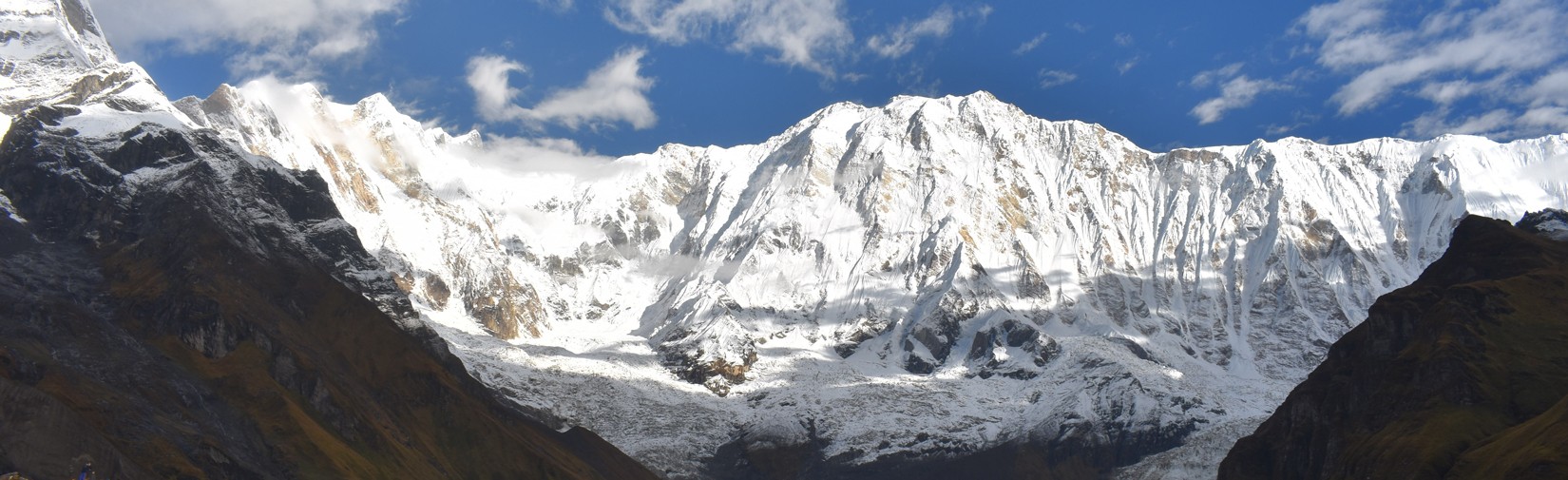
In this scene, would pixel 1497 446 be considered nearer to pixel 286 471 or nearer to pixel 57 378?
pixel 286 471

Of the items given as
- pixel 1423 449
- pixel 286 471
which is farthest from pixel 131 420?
pixel 1423 449

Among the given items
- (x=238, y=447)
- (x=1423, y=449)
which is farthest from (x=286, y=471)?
(x=1423, y=449)

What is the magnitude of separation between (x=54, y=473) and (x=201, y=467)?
25.1 meters

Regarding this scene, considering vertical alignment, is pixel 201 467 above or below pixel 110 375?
below

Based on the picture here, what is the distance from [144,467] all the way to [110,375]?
28.7 metres

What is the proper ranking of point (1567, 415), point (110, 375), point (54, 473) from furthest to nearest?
1. point (110, 375)
2. point (1567, 415)
3. point (54, 473)

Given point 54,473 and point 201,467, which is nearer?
point 54,473

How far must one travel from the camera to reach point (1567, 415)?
17550cm

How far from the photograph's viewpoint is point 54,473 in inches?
6024

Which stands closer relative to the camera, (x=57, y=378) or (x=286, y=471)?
(x=57, y=378)

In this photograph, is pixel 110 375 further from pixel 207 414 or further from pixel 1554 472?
pixel 1554 472

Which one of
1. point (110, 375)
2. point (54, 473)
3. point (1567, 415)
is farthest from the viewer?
point (110, 375)

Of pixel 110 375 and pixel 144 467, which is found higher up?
pixel 110 375

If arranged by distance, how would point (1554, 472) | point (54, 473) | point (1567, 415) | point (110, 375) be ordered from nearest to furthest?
point (54, 473) < point (1554, 472) < point (1567, 415) < point (110, 375)
